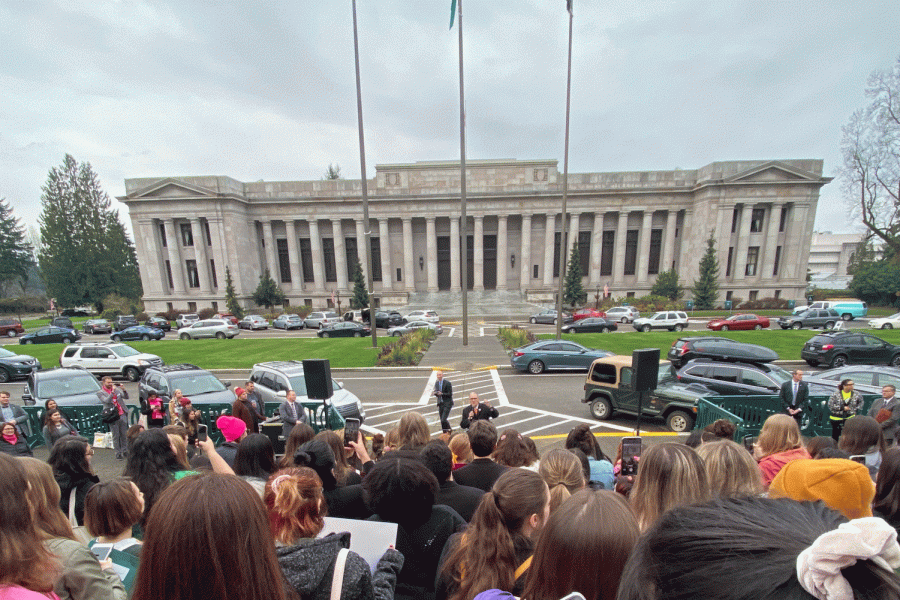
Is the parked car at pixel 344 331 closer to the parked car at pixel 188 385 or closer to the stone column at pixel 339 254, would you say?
the parked car at pixel 188 385

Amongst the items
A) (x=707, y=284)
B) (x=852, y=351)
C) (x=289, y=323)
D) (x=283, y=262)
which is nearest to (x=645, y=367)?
(x=852, y=351)

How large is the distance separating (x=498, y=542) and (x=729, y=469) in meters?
2.05

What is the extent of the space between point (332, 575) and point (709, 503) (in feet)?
5.31

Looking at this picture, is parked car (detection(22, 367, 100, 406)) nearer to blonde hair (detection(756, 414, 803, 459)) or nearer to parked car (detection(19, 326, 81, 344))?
blonde hair (detection(756, 414, 803, 459))

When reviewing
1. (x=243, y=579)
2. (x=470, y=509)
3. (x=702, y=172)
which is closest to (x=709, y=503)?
(x=243, y=579)

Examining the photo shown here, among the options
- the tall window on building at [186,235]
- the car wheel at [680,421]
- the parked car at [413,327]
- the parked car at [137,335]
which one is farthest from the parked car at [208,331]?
the car wheel at [680,421]

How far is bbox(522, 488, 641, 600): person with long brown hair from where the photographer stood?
1.53m

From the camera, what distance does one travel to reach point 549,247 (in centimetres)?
5250

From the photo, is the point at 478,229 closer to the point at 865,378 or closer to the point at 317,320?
the point at 317,320

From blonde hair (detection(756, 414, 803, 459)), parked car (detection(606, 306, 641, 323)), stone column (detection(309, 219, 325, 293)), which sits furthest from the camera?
stone column (detection(309, 219, 325, 293))

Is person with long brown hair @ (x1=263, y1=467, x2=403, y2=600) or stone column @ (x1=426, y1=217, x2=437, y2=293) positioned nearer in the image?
person with long brown hair @ (x1=263, y1=467, x2=403, y2=600)

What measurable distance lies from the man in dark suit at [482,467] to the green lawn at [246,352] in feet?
49.6

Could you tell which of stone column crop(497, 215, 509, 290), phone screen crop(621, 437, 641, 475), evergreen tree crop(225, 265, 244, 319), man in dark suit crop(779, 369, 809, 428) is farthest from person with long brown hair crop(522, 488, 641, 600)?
stone column crop(497, 215, 509, 290)

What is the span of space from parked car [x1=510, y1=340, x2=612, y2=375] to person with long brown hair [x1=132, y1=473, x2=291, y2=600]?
52.0ft
